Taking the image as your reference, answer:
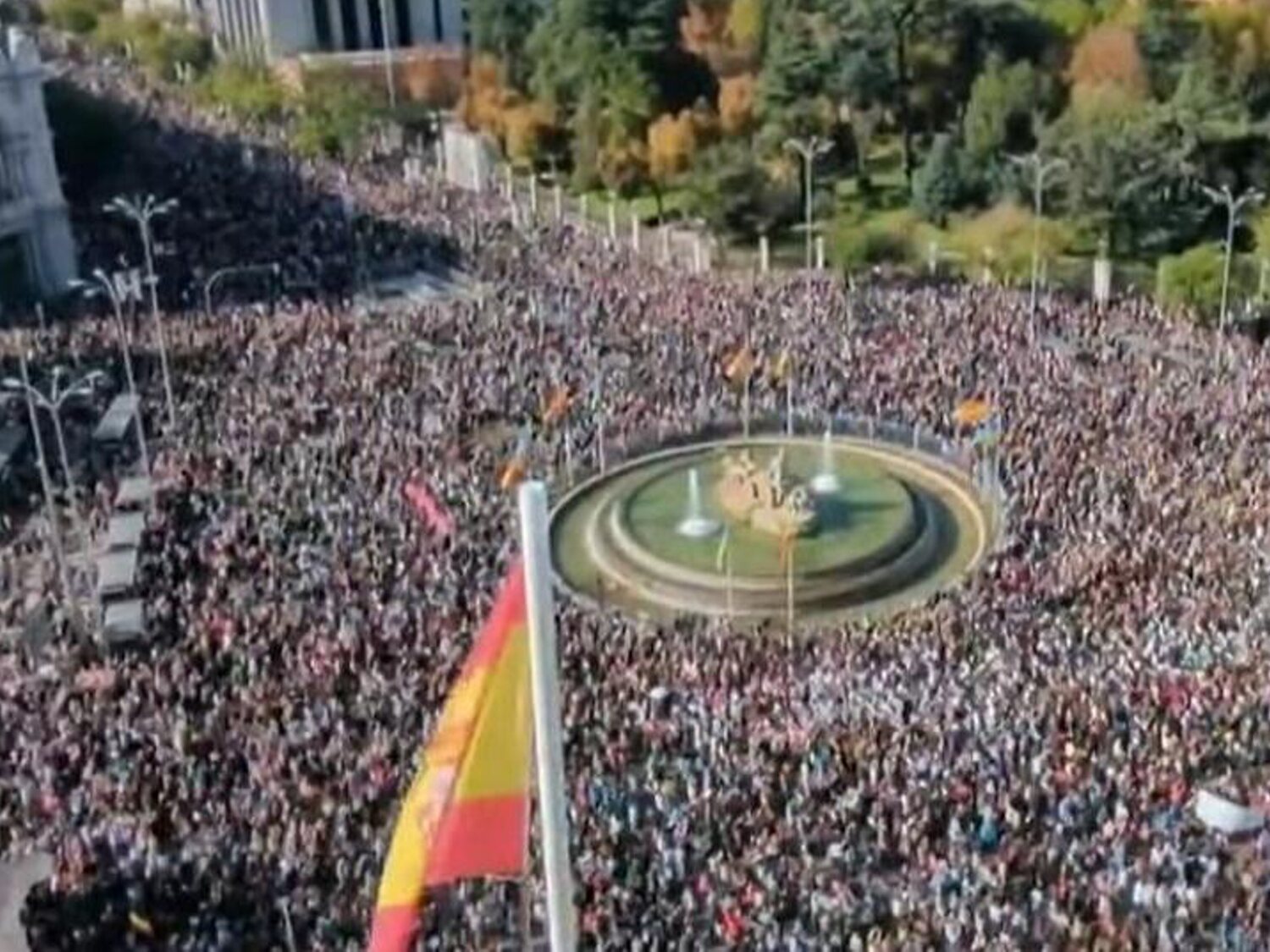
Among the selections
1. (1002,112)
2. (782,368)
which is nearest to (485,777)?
(782,368)

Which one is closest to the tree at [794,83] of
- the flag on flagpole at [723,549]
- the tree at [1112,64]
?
the tree at [1112,64]

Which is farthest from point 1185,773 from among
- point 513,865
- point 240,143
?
point 240,143

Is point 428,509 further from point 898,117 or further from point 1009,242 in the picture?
point 898,117

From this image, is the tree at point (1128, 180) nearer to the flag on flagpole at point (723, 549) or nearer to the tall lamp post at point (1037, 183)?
the tall lamp post at point (1037, 183)

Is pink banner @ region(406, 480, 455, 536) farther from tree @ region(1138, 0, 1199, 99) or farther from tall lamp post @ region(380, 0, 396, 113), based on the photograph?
tall lamp post @ region(380, 0, 396, 113)

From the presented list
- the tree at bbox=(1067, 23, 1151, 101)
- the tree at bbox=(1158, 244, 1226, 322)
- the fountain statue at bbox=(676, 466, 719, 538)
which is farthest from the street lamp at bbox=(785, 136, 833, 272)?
the fountain statue at bbox=(676, 466, 719, 538)

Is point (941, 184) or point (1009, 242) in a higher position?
point (941, 184)
